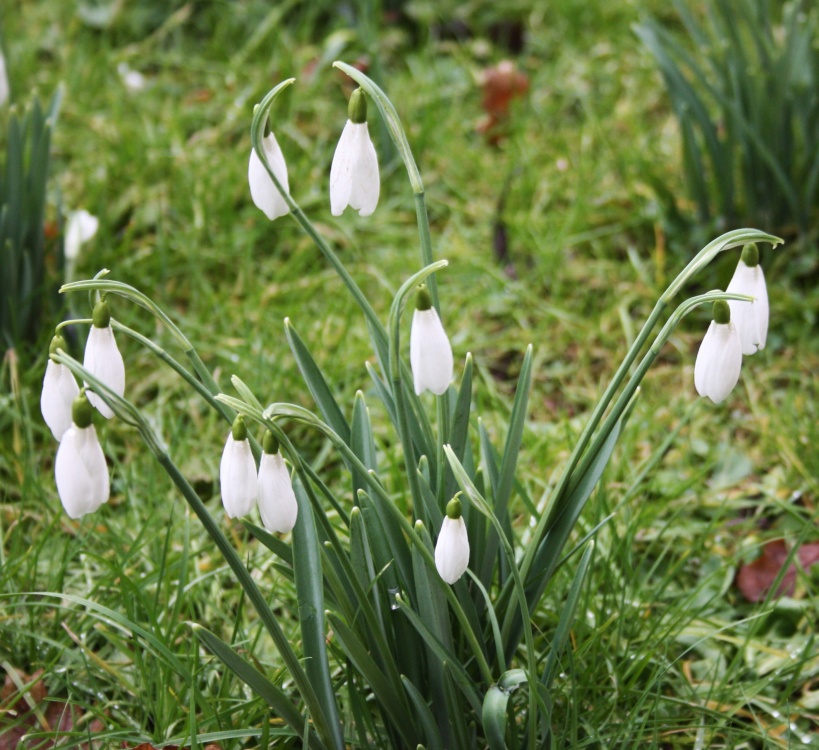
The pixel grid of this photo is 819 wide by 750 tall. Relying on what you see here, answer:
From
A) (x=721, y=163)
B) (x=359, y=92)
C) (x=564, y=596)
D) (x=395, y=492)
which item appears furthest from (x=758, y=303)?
(x=721, y=163)

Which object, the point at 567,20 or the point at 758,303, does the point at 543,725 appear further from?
the point at 567,20

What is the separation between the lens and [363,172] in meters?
1.21

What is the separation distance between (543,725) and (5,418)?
4.66 ft

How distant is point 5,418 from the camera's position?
7.36ft

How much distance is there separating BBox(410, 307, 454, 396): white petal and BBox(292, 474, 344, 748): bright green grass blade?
0.25 metres

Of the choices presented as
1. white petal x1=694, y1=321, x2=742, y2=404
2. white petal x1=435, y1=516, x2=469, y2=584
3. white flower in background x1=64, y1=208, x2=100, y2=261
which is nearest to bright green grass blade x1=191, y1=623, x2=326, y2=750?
white petal x1=435, y1=516, x2=469, y2=584

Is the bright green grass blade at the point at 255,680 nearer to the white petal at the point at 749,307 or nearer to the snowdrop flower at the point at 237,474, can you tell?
the snowdrop flower at the point at 237,474

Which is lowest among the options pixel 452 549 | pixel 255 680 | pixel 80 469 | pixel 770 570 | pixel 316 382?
pixel 770 570

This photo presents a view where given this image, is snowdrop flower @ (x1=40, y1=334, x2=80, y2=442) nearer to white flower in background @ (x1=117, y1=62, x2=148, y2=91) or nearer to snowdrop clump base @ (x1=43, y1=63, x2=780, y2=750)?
snowdrop clump base @ (x1=43, y1=63, x2=780, y2=750)

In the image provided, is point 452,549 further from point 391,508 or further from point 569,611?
point 569,611

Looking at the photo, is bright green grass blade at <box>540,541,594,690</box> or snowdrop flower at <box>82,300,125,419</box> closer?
snowdrop flower at <box>82,300,125,419</box>

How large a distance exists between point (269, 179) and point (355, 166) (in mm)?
131

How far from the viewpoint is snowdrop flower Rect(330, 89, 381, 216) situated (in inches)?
47.1

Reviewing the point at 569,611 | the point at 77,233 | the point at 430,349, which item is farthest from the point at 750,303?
the point at 77,233
